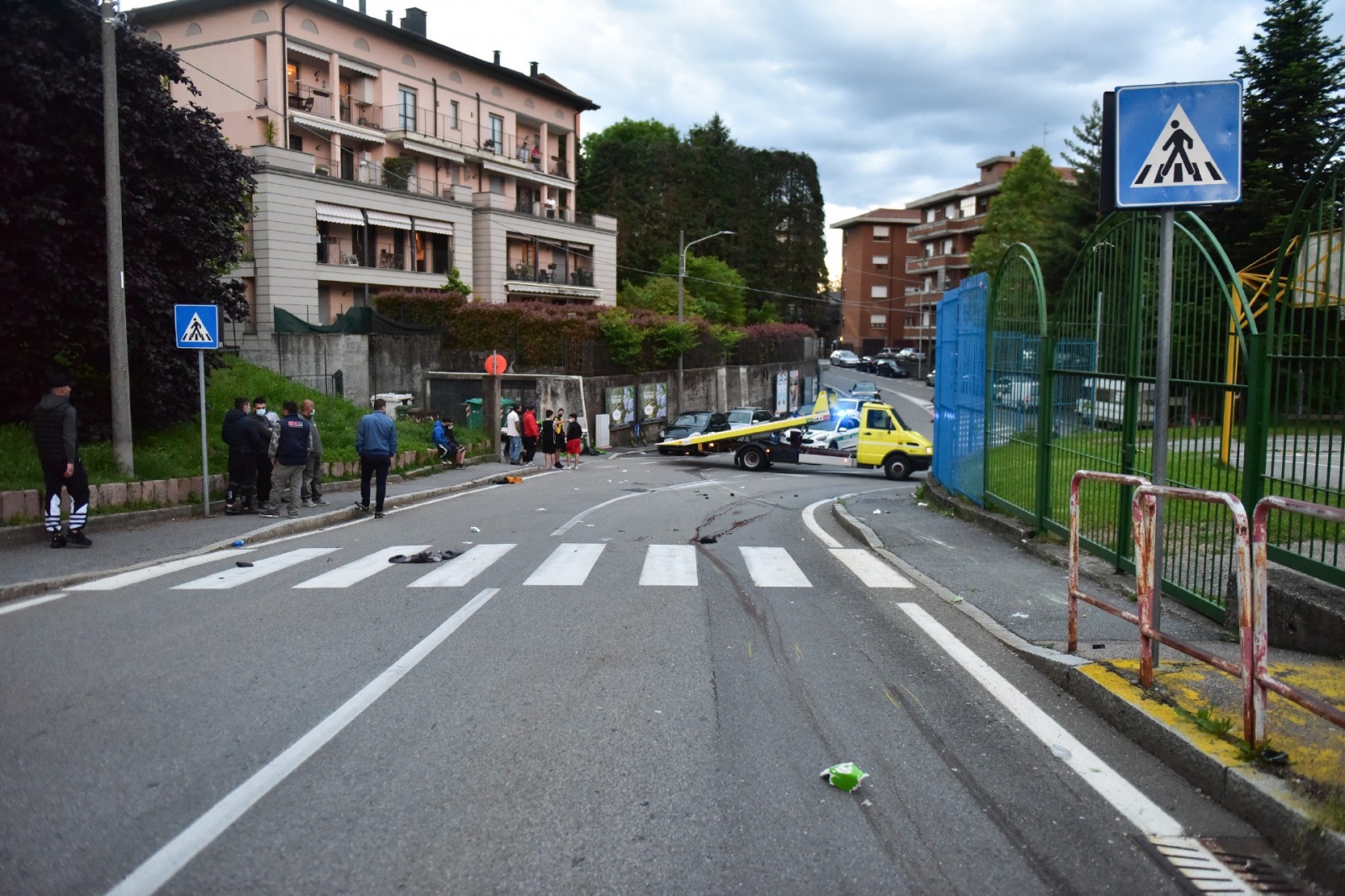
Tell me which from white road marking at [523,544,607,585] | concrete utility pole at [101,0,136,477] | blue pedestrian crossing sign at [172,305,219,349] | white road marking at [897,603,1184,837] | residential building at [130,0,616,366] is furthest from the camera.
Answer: residential building at [130,0,616,366]

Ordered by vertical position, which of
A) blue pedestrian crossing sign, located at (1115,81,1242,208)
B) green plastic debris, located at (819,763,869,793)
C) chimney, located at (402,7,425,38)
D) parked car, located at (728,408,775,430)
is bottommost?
green plastic debris, located at (819,763,869,793)

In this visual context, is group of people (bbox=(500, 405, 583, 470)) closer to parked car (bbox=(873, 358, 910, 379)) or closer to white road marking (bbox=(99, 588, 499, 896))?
white road marking (bbox=(99, 588, 499, 896))

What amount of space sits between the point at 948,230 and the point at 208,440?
81.1 meters

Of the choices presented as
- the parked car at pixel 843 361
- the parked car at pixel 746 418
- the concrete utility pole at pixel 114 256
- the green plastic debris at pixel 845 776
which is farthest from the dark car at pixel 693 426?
the parked car at pixel 843 361

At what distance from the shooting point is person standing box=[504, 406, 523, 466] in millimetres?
31750

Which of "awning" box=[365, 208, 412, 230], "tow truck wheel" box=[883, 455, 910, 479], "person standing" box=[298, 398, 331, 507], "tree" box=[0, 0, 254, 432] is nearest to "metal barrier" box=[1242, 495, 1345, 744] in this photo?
"person standing" box=[298, 398, 331, 507]

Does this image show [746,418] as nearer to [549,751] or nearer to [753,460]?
[753,460]

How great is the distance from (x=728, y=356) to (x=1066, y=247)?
18708 mm

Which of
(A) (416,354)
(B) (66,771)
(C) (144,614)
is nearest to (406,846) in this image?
(B) (66,771)

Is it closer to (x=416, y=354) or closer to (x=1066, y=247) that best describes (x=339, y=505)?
(x=416, y=354)

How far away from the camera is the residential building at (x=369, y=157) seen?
135 feet

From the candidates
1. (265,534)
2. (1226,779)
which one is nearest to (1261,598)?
(1226,779)

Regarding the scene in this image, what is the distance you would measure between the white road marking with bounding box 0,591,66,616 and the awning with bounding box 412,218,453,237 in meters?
40.4

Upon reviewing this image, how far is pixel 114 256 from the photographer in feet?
49.4
